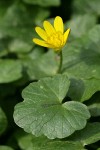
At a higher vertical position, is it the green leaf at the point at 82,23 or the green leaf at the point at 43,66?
the green leaf at the point at 82,23

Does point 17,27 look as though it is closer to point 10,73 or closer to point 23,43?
point 23,43

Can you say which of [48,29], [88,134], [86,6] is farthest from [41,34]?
[86,6]

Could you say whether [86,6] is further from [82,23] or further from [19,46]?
[19,46]

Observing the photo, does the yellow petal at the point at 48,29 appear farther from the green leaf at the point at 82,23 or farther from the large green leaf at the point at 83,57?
the green leaf at the point at 82,23

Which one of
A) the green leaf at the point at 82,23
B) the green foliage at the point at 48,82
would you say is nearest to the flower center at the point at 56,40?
the green foliage at the point at 48,82

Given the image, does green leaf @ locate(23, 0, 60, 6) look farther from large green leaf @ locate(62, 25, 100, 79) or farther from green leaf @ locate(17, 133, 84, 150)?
green leaf @ locate(17, 133, 84, 150)

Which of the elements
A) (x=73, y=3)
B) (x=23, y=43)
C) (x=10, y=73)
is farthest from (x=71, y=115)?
(x=73, y=3)

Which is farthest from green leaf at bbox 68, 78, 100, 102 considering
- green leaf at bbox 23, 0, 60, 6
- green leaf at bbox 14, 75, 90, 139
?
green leaf at bbox 23, 0, 60, 6
